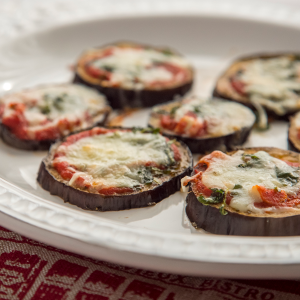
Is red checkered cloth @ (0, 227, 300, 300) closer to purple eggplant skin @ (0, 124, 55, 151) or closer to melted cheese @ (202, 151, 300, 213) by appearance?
melted cheese @ (202, 151, 300, 213)

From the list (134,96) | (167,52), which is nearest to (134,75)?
(134,96)

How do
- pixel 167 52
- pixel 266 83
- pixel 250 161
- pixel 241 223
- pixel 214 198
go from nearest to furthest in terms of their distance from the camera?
pixel 241 223, pixel 214 198, pixel 250 161, pixel 266 83, pixel 167 52

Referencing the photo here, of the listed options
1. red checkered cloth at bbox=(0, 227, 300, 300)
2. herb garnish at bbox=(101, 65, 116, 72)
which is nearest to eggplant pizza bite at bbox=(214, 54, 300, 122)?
herb garnish at bbox=(101, 65, 116, 72)

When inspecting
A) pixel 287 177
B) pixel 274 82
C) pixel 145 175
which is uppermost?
pixel 274 82

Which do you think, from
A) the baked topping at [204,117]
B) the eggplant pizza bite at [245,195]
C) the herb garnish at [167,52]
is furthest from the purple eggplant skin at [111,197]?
the herb garnish at [167,52]

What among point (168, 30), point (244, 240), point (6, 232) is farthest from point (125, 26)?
point (244, 240)

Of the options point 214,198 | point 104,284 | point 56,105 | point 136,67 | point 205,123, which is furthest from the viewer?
point 136,67

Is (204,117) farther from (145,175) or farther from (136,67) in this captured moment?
(136,67)

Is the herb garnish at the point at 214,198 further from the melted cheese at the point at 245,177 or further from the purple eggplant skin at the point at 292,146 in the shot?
the purple eggplant skin at the point at 292,146
